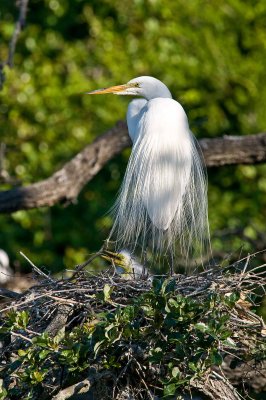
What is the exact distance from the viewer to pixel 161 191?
3848 millimetres

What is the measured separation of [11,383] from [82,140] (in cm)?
358

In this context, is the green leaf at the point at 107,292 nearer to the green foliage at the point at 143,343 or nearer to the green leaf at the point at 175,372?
the green foliage at the point at 143,343

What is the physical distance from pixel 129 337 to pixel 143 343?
6 centimetres

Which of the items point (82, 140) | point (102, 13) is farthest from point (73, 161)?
point (102, 13)

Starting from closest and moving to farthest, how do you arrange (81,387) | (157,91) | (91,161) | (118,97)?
(81,387) → (157,91) → (91,161) → (118,97)

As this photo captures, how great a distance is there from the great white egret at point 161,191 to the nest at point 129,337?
0.76 metres

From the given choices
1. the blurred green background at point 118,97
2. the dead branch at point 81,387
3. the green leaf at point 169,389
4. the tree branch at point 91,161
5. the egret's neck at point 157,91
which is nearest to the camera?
the green leaf at point 169,389

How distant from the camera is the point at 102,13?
6562 mm

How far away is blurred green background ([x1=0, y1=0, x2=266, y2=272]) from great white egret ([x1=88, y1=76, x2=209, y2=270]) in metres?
2.28

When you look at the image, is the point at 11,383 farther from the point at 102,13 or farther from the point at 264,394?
the point at 102,13

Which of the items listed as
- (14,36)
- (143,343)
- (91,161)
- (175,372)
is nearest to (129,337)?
(143,343)

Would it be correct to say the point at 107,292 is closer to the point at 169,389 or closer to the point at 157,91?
the point at 169,389

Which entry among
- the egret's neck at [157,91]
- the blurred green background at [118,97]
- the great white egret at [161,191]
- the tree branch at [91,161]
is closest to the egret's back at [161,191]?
the great white egret at [161,191]

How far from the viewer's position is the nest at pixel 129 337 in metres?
2.70
